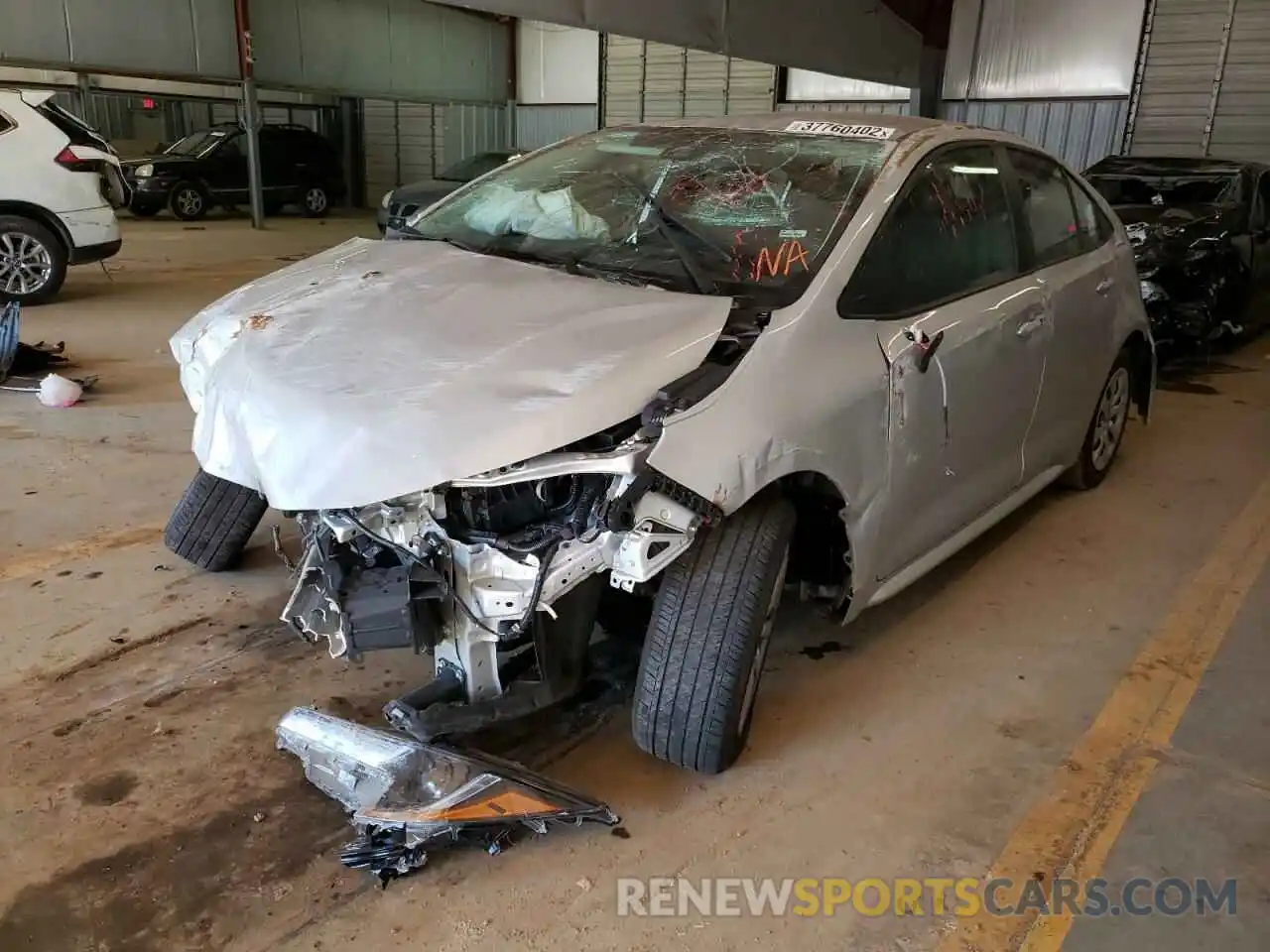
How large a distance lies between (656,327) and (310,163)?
689 inches

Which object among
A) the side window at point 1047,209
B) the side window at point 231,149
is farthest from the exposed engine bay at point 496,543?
the side window at point 231,149

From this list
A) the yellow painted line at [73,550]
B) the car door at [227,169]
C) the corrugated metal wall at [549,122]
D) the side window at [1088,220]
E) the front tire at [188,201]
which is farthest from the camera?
the corrugated metal wall at [549,122]

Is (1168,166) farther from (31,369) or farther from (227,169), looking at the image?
(227,169)

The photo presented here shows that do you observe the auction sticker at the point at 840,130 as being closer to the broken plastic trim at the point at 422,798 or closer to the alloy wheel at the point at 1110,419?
the alloy wheel at the point at 1110,419

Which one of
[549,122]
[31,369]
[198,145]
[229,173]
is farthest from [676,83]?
[31,369]

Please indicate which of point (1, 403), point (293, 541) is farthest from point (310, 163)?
point (293, 541)

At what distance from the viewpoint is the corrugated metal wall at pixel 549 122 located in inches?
784

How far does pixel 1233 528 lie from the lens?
4.29 meters

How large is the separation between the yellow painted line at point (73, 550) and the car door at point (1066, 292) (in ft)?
10.6

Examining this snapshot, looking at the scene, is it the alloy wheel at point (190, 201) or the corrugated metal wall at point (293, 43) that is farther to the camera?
the alloy wheel at point (190, 201)

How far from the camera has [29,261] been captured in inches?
316

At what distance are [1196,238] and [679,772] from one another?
6.18 metres

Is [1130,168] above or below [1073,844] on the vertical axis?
above

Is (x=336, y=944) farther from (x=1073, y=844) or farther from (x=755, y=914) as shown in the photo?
(x=1073, y=844)
